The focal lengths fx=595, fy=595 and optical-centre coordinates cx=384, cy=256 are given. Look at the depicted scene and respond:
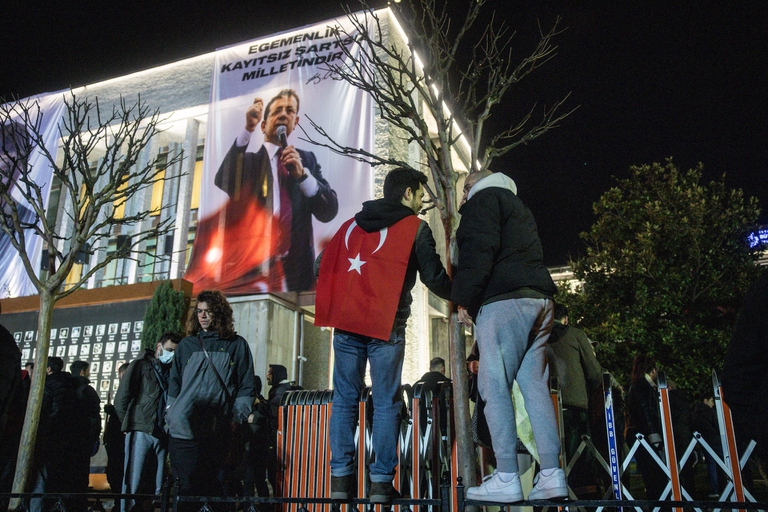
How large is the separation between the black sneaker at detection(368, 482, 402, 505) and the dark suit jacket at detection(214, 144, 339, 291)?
1291 cm

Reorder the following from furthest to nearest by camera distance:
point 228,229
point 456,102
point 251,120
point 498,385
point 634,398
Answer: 1. point 251,120
2. point 228,229
3. point 456,102
4. point 634,398
5. point 498,385

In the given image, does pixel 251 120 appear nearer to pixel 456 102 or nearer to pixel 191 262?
pixel 191 262

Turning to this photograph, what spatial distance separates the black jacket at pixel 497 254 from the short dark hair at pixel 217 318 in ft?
8.03

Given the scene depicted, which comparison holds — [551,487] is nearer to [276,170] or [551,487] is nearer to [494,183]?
[494,183]

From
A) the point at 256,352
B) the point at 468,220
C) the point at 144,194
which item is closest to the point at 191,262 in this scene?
the point at 256,352

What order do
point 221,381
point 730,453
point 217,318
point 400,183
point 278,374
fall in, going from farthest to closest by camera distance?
point 278,374 < point 217,318 < point 221,381 < point 400,183 < point 730,453

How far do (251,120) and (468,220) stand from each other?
16.8 meters

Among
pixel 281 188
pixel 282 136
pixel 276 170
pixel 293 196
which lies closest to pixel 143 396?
pixel 293 196

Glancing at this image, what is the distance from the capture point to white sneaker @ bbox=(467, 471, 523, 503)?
2.89 meters

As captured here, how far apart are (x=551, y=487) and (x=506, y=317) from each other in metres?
0.86

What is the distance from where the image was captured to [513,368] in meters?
3.20

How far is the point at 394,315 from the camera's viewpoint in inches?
142

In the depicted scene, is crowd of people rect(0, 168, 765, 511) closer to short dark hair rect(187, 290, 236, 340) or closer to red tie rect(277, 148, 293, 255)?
short dark hair rect(187, 290, 236, 340)

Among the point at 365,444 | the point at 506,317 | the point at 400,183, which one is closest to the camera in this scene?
the point at 506,317
